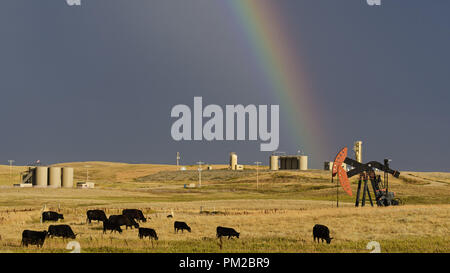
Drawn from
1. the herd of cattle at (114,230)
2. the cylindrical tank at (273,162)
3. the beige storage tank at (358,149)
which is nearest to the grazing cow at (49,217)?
the herd of cattle at (114,230)

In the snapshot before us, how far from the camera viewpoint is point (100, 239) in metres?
26.3

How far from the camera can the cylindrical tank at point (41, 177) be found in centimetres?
13025

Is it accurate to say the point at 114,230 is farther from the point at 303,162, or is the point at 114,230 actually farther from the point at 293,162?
the point at 293,162

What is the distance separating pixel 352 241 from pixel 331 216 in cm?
1391

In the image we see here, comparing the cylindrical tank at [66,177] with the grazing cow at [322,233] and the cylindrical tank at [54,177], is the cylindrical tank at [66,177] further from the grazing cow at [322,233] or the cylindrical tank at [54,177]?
the grazing cow at [322,233]

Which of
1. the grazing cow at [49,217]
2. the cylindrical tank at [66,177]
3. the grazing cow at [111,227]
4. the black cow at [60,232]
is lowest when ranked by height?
the cylindrical tank at [66,177]

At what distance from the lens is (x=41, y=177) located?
429 ft

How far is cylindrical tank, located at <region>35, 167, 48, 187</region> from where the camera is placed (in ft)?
427

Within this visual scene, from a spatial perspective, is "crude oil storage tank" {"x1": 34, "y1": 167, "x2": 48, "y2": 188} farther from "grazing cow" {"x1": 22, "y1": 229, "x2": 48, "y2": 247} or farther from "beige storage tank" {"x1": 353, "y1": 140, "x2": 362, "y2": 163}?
"grazing cow" {"x1": 22, "y1": 229, "x2": 48, "y2": 247}

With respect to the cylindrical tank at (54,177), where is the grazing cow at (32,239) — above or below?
above

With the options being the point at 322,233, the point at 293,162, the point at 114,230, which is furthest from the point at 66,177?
the point at 322,233

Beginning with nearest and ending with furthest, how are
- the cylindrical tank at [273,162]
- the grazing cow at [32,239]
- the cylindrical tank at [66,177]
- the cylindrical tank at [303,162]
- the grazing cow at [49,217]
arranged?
1. the grazing cow at [32,239]
2. the grazing cow at [49,217]
3. the cylindrical tank at [66,177]
4. the cylindrical tank at [303,162]
5. the cylindrical tank at [273,162]

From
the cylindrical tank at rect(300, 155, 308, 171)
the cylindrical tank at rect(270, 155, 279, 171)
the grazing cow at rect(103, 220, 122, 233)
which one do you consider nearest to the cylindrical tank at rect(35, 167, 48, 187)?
the cylindrical tank at rect(270, 155, 279, 171)
